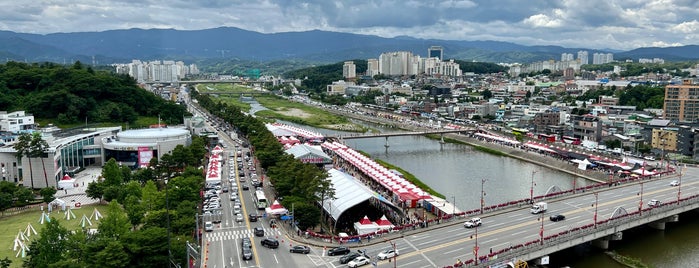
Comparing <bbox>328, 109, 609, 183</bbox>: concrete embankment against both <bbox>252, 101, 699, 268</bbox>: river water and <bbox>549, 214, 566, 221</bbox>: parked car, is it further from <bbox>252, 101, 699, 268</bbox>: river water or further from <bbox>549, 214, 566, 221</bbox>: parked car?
<bbox>549, 214, 566, 221</bbox>: parked car

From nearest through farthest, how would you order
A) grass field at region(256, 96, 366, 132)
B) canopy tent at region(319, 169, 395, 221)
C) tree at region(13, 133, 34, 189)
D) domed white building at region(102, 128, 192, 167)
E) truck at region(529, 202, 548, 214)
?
canopy tent at region(319, 169, 395, 221) < truck at region(529, 202, 548, 214) < tree at region(13, 133, 34, 189) < domed white building at region(102, 128, 192, 167) < grass field at region(256, 96, 366, 132)

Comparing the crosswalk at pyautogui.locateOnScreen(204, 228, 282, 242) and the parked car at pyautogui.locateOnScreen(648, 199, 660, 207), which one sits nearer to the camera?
the crosswalk at pyautogui.locateOnScreen(204, 228, 282, 242)

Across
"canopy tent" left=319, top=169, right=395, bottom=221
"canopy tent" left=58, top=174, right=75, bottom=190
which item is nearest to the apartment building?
"canopy tent" left=319, top=169, right=395, bottom=221

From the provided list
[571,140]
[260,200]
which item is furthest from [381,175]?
[571,140]

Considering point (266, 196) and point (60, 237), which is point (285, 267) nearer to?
point (60, 237)

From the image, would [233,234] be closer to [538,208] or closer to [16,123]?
[538,208]
